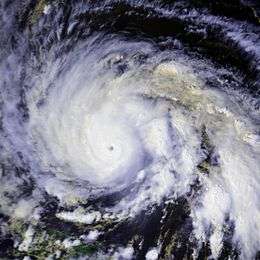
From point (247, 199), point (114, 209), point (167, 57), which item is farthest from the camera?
point (167, 57)

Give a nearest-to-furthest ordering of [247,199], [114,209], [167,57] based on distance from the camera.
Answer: [247,199], [114,209], [167,57]

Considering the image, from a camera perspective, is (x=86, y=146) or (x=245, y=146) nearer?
(x=245, y=146)

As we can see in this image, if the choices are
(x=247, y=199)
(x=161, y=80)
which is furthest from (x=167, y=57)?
(x=247, y=199)

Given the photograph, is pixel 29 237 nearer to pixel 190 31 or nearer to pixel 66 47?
pixel 66 47

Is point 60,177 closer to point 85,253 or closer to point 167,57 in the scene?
point 85,253

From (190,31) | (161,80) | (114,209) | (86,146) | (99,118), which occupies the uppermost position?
(190,31)

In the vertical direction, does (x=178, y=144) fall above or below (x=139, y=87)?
below

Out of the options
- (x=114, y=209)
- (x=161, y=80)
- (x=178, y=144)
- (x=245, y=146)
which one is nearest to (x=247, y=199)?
(x=245, y=146)
